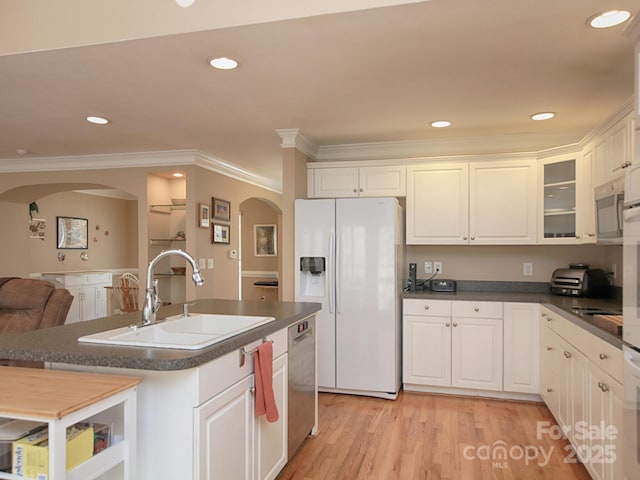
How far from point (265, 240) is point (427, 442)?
18.2 ft

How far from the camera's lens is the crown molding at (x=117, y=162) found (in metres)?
4.85

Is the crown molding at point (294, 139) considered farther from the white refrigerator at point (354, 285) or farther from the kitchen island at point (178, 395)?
the kitchen island at point (178, 395)

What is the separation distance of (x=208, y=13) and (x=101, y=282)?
6.45 meters

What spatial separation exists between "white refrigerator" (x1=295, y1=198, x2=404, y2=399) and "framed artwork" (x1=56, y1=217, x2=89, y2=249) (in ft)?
16.9

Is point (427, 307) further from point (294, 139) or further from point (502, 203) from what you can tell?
point (294, 139)

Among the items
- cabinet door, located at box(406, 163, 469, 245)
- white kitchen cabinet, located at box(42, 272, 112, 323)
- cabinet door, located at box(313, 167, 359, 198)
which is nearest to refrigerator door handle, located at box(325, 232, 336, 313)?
cabinet door, located at box(313, 167, 359, 198)

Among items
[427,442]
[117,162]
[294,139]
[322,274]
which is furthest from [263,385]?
[117,162]

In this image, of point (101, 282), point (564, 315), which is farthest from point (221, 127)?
point (101, 282)

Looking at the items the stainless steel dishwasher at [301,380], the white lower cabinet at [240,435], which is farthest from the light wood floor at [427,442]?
the white lower cabinet at [240,435]

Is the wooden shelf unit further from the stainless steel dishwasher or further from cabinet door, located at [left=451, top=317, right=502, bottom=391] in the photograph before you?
cabinet door, located at [left=451, top=317, right=502, bottom=391]

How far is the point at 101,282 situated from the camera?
7.41m

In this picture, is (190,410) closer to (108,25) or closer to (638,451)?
(638,451)

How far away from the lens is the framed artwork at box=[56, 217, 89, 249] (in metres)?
7.20

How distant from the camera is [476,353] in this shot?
3701mm
